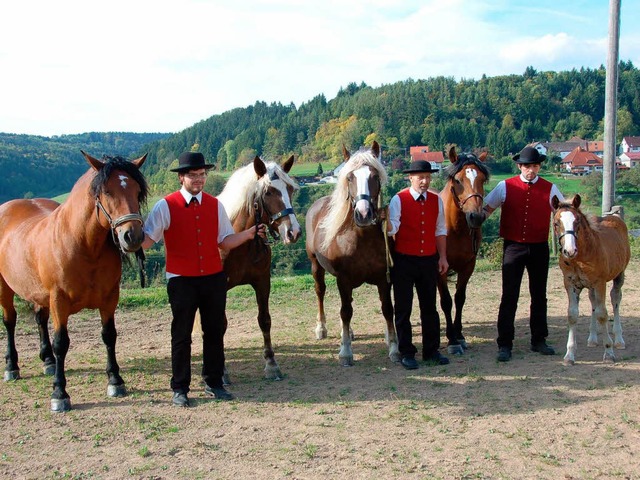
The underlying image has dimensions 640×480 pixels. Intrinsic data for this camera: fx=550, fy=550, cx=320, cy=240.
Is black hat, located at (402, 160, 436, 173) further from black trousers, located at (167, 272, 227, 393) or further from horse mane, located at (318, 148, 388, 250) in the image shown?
black trousers, located at (167, 272, 227, 393)

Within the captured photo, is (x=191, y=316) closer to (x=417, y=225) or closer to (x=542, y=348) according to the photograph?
(x=417, y=225)

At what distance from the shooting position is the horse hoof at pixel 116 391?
5.32m

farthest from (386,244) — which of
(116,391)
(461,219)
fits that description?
(116,391)

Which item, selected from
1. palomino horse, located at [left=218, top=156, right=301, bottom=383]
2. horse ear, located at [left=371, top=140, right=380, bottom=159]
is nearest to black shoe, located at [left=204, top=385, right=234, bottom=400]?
palomino horse, located at [left=218, top=156, right=301, bottom=383]

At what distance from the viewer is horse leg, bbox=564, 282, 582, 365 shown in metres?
5.79

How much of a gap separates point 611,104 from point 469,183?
5.20 m

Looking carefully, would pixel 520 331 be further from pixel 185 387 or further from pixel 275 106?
pixel 275 106

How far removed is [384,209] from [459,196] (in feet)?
3.42

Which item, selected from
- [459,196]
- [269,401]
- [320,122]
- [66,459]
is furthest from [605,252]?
[320,122]

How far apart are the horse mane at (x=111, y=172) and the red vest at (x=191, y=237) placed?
0.31m

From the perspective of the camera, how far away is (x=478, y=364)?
5.97m

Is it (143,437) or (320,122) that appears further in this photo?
(320,122)

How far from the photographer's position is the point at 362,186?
5457 mm

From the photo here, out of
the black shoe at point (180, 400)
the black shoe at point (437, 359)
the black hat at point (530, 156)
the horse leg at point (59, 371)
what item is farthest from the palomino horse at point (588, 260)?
the horse leg at point (59, 371)
